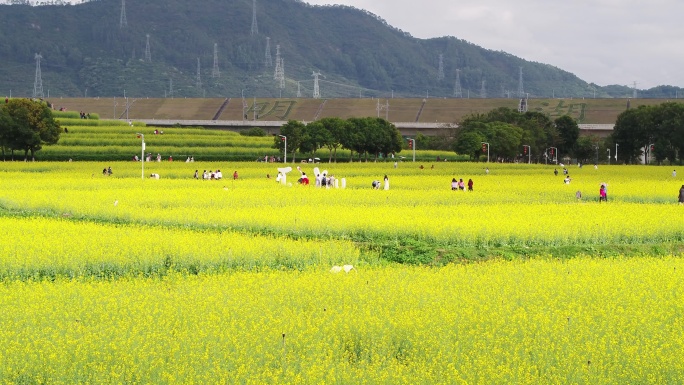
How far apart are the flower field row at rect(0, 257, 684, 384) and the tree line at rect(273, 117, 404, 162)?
7231 cm

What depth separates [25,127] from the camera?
245 ft

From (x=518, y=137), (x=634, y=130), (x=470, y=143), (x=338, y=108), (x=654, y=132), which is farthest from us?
(x=338, y=108)

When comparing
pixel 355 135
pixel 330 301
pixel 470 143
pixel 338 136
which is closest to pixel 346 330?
pixel 330 301

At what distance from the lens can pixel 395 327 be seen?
1408cm

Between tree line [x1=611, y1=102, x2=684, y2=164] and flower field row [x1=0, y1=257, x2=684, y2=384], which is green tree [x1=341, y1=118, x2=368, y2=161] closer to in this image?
tree line [x1=611, y1=102, x2=684, y2=164]

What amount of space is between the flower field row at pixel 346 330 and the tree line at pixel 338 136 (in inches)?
2847

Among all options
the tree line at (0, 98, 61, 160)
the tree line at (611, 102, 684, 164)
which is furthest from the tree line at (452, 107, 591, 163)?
the tree line at (0, 98, 61, 160)

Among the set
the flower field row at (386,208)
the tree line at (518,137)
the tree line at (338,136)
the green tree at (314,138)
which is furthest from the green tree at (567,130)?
the flower field row at (386,208)

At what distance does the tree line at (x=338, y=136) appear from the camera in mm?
92438

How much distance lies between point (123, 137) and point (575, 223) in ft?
231

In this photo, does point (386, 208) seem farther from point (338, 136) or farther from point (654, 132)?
point (654, 132)

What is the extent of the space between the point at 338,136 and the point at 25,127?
32619 millimetres

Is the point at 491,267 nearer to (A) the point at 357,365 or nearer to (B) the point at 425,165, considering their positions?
(A) the point at 357,365

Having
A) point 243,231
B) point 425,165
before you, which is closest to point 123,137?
point 425,165
